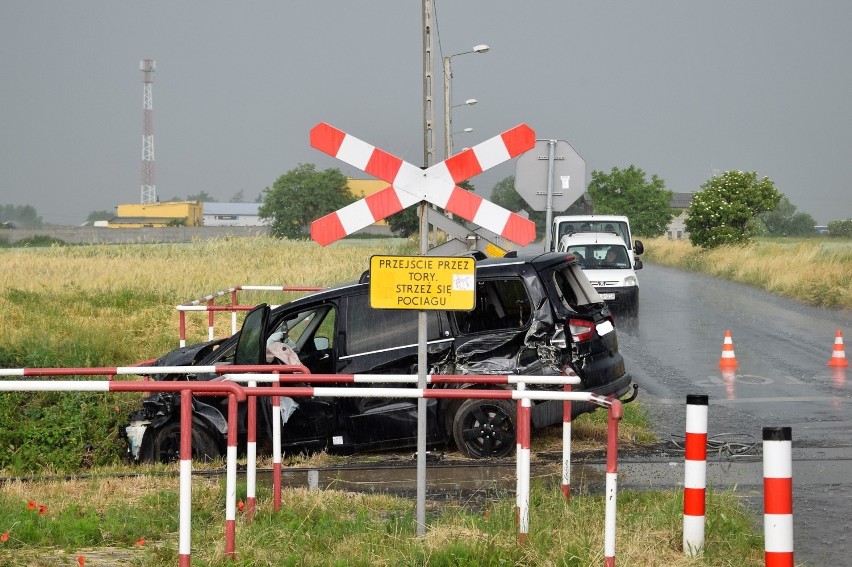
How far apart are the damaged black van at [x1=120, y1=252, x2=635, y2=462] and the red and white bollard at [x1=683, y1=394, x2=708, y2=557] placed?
363cm

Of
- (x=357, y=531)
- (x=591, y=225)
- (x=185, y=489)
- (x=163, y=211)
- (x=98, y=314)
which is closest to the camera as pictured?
(x=185, y=489)

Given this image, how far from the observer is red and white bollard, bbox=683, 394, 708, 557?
21.3ft

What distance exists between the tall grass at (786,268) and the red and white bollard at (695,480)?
2276cm

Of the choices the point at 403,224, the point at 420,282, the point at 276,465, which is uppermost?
the point at 403,224

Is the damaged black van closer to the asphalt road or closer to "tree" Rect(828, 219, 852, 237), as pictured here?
the asphalt road

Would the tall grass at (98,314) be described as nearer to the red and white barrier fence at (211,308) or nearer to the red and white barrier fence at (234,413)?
the red and white barrier fence at (211,308)

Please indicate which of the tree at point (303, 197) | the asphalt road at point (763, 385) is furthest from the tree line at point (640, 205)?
the asphalt road at point (763, 385)

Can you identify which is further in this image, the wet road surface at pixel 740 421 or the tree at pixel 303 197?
the tree at pixel 303 197

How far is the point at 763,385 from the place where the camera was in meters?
15.5

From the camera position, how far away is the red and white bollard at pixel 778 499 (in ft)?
18.2

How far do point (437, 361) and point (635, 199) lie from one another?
322 feet

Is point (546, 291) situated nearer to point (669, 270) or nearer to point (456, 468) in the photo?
point (456, 468)

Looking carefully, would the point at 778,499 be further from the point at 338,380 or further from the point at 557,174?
the point at 557,174

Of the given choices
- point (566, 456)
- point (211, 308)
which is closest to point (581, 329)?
point (566, 456)
